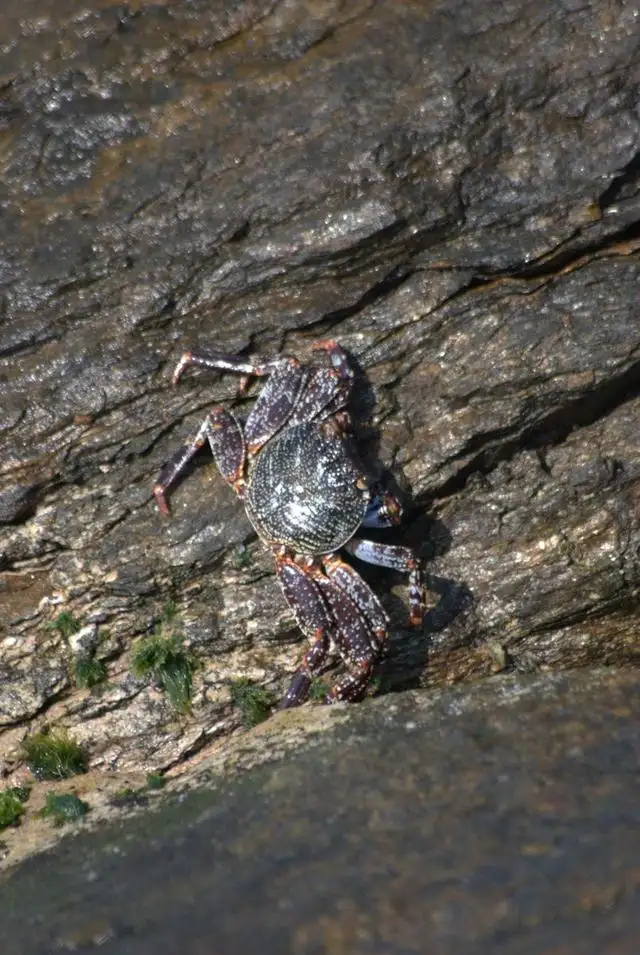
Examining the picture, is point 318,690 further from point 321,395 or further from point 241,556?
point 321,395

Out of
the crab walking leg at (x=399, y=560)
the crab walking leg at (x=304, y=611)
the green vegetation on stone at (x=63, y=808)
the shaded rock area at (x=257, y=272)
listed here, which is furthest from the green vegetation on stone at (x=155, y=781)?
the crab walking leg at (x=399, y=560)

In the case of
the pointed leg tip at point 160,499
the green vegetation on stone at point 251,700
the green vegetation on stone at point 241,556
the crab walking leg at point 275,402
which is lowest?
the green vegetation on stone at point 251,700

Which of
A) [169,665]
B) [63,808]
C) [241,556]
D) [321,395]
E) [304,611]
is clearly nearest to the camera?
[63,808]

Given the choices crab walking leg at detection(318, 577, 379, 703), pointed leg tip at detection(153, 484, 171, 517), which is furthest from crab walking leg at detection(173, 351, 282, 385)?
crab walking leg at detection(318, 577, 379, 703)

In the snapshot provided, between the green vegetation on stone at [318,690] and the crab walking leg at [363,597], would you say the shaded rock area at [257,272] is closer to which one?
the green vegetation on stone at [318,690]

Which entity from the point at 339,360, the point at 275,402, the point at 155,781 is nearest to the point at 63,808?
the point at 155,781

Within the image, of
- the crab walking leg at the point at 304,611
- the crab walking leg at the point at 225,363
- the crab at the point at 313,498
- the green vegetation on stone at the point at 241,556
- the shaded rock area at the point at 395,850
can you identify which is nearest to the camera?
the shaded rock area at the point at 395,850

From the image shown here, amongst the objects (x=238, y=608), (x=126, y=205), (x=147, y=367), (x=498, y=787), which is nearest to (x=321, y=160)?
(x=126, y=205)
